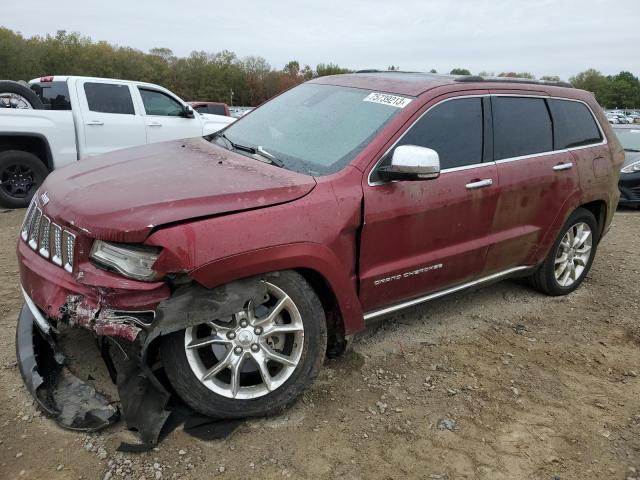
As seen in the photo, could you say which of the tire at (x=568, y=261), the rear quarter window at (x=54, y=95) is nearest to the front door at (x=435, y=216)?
the tire at (x=568, y=261)

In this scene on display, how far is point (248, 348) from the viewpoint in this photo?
273cm

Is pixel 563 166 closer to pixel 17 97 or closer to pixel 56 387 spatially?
pixel 56 387

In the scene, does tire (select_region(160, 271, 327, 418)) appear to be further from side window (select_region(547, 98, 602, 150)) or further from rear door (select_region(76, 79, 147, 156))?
rear door (select_region(76, 79, 147, 156))

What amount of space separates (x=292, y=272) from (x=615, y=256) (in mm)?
4890

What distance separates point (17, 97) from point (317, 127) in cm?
624

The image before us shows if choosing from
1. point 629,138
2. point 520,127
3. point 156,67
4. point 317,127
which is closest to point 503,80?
point 520,127

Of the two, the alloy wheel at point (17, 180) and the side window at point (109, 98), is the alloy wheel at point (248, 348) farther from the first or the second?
the side window at point (109, 98)

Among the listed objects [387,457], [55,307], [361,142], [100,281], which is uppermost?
[361,142]

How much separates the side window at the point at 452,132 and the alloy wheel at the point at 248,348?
1.27m

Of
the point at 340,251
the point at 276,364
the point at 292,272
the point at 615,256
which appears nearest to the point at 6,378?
the point at 276,364

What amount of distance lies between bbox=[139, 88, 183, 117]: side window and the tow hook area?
6318mm

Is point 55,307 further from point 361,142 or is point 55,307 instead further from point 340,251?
point 361,142

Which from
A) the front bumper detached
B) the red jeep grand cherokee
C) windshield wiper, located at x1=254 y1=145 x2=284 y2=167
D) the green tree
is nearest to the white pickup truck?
the red jeep grand cherokee

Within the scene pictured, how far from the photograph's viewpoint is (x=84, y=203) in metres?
2.62
